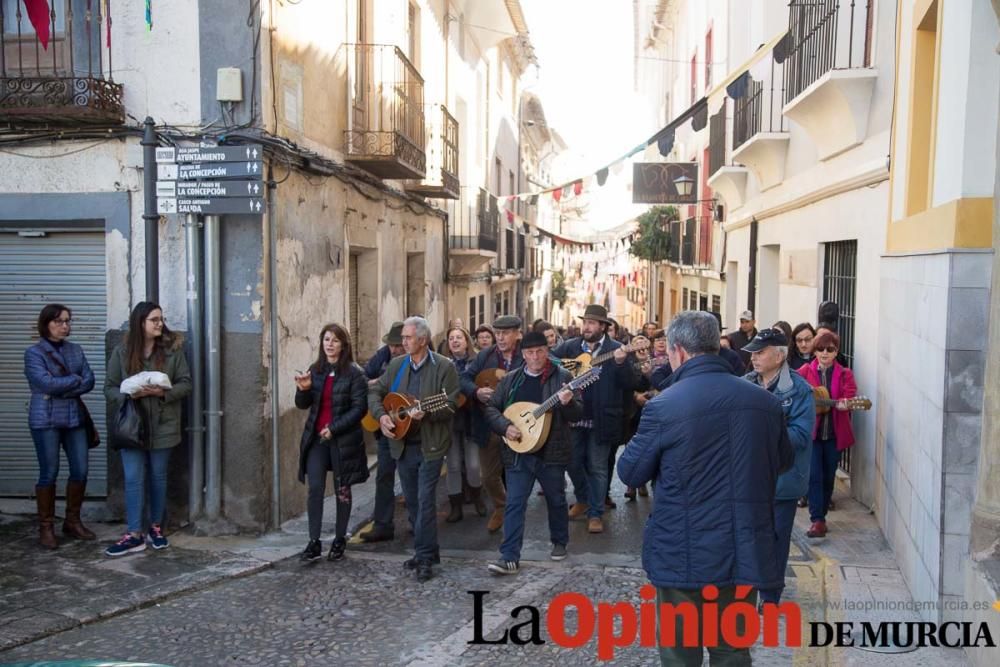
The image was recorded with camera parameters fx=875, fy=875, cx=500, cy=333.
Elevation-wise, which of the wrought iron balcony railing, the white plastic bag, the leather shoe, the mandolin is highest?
the wrought iron balcony railing

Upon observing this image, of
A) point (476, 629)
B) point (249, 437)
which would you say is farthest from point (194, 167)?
point (476, 629)

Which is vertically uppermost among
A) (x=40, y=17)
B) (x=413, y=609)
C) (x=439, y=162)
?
(x=40, y=17)

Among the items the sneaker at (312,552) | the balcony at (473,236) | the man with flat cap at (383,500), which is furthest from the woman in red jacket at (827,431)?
the balcony at (473,236)

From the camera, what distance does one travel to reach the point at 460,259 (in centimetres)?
1658

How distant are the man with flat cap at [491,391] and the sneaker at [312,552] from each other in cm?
162

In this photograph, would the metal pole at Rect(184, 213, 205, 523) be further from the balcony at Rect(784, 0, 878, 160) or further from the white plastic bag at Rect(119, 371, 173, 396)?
the balcony at Rect(784, 0, 878, 160)

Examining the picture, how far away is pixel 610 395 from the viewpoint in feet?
25.2

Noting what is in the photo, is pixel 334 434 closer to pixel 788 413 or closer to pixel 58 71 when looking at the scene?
pixel 788 413

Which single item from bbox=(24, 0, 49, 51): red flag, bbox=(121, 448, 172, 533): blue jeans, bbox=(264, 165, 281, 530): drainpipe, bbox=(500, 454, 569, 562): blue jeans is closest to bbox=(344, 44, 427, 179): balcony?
bbox=(264, 165, 281, 530): drainpipe

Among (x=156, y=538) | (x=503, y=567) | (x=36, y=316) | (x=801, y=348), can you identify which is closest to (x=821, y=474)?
(x=801, y=348)

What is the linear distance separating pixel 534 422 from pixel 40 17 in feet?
16.0

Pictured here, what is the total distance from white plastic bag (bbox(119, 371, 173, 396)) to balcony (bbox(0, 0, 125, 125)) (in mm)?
2120

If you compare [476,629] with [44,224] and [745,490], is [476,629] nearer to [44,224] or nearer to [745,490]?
[745,490]

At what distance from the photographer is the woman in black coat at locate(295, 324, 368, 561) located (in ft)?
21.5
